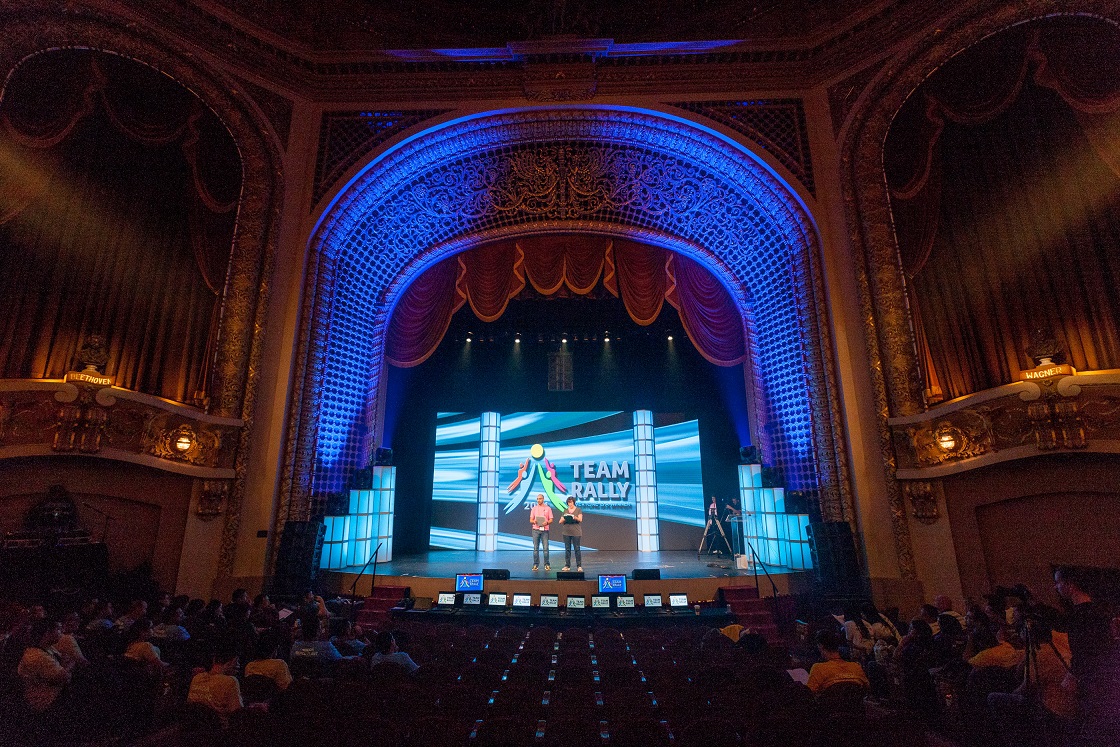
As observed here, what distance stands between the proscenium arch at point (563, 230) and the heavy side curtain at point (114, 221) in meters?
1.97

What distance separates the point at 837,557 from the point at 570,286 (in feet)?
25.8

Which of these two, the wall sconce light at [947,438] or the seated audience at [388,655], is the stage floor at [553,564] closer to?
the wall sconce light at [947,438]

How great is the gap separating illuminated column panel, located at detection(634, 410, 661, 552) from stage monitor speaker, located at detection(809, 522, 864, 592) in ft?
18.0

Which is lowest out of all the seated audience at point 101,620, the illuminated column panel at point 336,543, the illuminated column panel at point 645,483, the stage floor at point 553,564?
the seated audience at point 101,620

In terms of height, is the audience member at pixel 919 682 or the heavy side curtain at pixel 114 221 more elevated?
the heavy side curtain at pixel 114 221

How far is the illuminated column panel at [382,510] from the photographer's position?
12164 millimetres

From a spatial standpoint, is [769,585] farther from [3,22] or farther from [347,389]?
[3,22]

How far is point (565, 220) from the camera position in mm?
12828

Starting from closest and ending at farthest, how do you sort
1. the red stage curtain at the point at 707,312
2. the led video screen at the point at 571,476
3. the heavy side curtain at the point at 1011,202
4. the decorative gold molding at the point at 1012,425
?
the decorative gold molding at the point at 1012,425
the heavy side curtain at the point at 1011,202
the red stage curtain at the point at 707,312
the led video screen at the point at 571,476

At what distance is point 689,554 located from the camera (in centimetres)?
1390

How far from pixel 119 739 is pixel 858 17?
1432cm

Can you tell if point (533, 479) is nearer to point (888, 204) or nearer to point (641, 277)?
point (641, 277)

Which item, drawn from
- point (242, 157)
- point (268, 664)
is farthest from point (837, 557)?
point (242, 157)

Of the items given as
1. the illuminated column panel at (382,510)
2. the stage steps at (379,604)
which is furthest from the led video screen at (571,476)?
the stage steps at (379,604)
